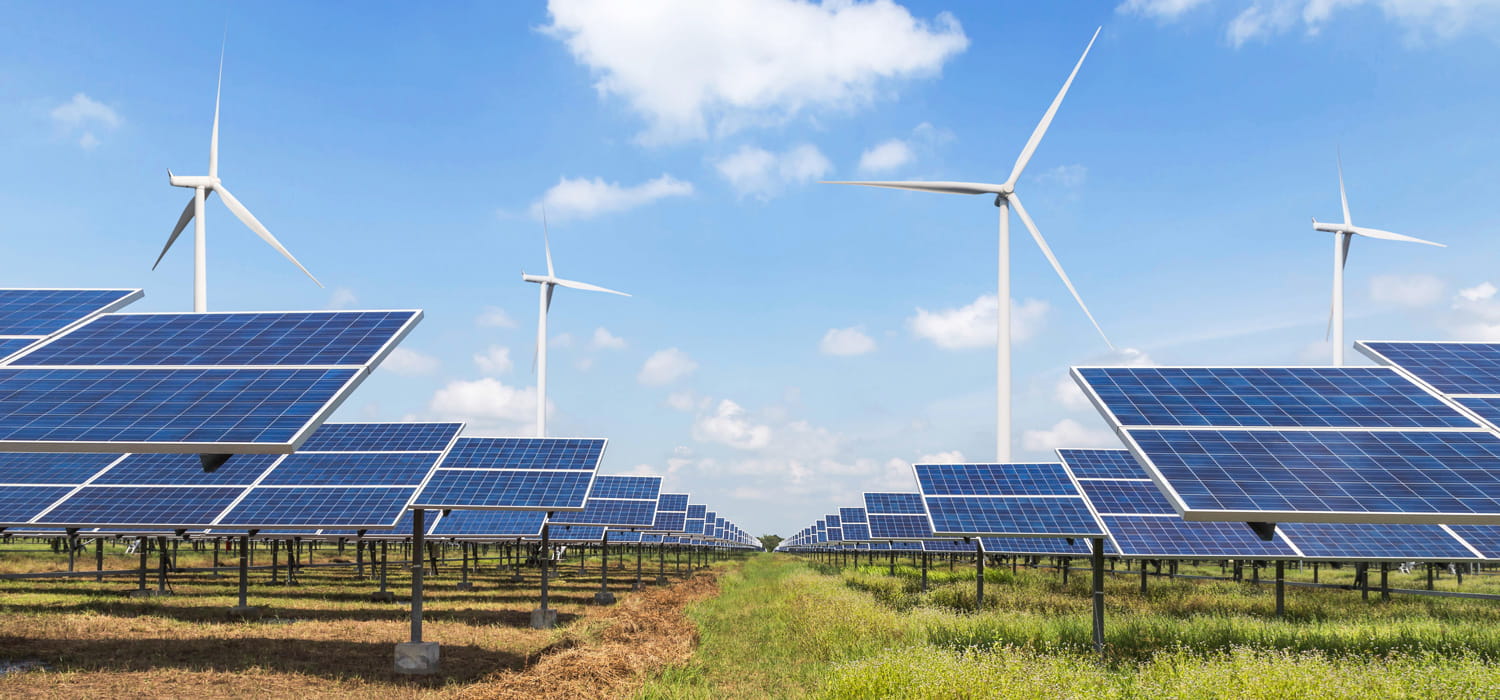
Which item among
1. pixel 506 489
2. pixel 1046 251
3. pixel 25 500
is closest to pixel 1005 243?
pixel 1046 251

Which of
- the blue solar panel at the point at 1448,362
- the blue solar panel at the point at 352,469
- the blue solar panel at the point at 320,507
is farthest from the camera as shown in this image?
the blue solar panel at the point at 352,469

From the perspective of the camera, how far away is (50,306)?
23484mm

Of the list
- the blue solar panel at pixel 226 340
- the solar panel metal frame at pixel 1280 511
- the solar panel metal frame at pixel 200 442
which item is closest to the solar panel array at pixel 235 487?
the blue solar panel at pixel 226 340

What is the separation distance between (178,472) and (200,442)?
24.3 meters

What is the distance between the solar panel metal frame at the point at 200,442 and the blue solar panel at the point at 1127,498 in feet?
84.8

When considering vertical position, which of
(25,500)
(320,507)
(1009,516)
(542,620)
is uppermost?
(320,507)

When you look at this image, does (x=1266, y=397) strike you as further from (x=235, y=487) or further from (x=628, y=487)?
(x=628, y=487)

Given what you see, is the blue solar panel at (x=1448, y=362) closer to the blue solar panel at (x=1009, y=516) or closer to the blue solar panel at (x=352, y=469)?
the blue solar panel at (x=1009, y=516)

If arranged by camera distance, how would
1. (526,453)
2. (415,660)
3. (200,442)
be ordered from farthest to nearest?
1. (526,453)
2. (415,660)
3. (200,442)

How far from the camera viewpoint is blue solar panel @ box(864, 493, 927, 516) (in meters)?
56.1

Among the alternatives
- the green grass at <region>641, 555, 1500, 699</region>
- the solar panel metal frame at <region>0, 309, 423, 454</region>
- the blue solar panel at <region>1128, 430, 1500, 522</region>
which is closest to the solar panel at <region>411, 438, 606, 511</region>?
the solar panel metal frame at <region>0, 309, 423, 454</region>

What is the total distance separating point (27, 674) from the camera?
1959cm

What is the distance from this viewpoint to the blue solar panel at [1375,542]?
3031 centimetres

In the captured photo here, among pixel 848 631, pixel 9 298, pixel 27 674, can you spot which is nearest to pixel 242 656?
pixel 27 674
